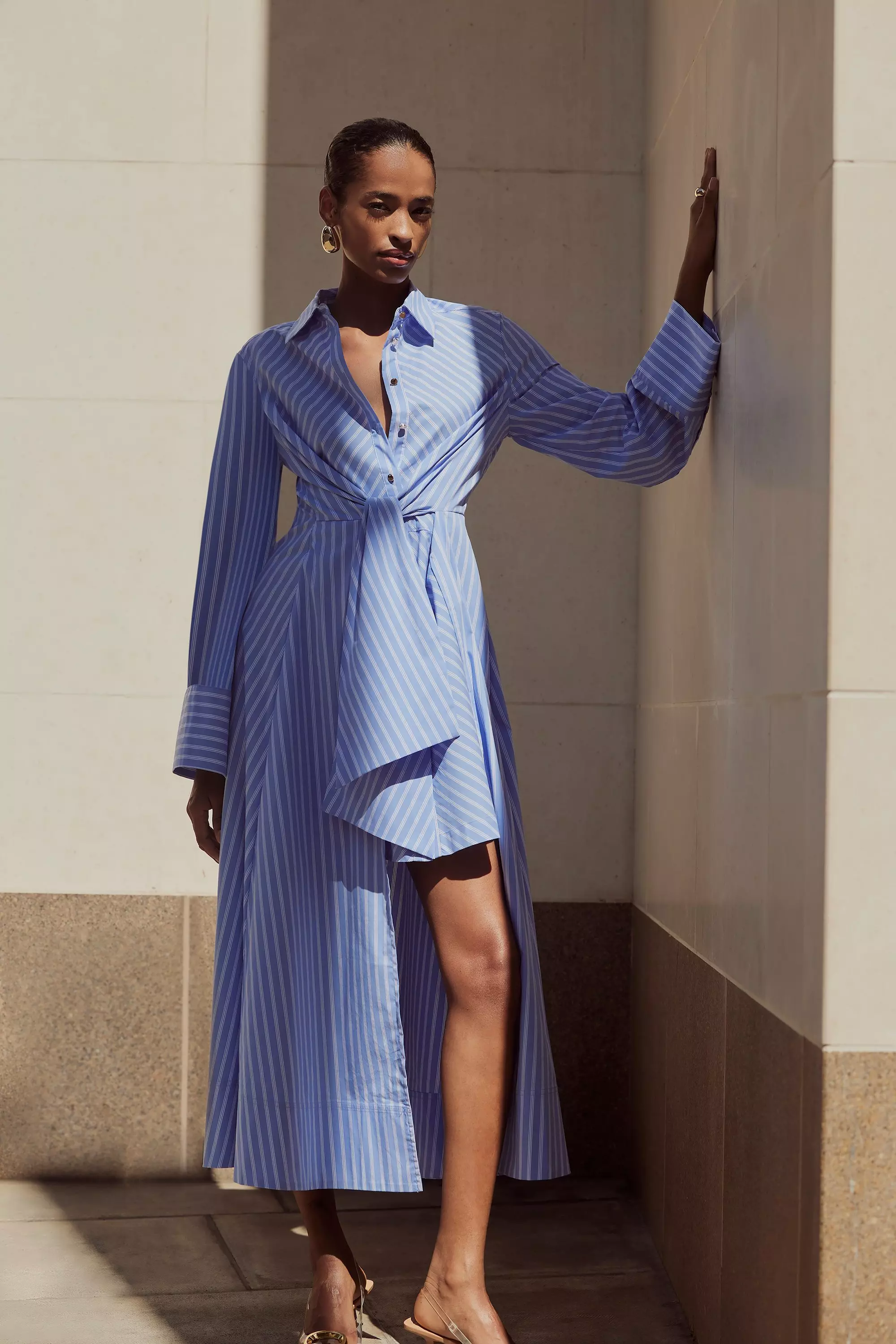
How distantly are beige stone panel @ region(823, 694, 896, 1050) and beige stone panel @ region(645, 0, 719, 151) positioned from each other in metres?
1.33

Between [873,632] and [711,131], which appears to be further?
[711,131]

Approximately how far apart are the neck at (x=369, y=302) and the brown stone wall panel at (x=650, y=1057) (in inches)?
46.7

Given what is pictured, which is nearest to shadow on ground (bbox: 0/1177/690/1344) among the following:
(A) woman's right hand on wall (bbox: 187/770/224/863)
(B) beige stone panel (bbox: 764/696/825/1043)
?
(A) woman's right hand on wall (bbox: 187/770/224/863)

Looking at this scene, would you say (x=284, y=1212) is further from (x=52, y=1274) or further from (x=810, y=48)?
(x=810, y=48)

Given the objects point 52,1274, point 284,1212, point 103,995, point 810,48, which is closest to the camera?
point 810,48

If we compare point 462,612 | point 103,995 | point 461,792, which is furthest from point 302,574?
point 103,995

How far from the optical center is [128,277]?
3.08 m

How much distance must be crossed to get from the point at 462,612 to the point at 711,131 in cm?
87

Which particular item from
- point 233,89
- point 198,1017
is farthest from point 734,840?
point 233,89

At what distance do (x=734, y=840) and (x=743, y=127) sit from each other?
992mm

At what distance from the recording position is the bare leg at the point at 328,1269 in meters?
2.08

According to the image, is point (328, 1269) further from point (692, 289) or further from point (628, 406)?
point (692, 289)

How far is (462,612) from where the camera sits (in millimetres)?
2139

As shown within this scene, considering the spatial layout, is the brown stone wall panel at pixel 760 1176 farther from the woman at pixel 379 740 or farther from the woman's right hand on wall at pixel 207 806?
the woman's right hand on wall at pixel 207 806
